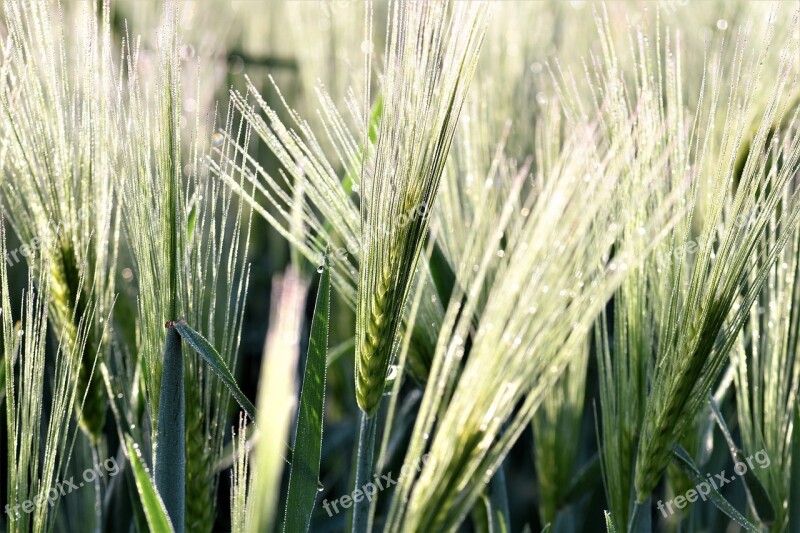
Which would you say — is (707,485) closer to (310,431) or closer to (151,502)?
(310,431)

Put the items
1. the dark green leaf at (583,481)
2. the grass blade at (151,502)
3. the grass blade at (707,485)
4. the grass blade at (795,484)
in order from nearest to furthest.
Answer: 1. the grass blade at (151,502)
2. the grass blade at (707,485)
3. the grass blade at (795,484)
4. the dark green leaf at (583,481)

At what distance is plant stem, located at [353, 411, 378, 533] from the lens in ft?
2.05

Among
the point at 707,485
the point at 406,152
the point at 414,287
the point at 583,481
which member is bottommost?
the point at 583,481

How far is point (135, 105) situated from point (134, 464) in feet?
0.86

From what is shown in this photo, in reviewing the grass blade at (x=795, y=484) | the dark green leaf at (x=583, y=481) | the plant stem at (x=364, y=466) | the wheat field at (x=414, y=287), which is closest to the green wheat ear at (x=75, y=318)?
the wheat field at (x=414, y=287)

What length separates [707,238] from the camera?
24.5 inches

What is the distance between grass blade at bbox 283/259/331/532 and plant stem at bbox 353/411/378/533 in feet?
0.10

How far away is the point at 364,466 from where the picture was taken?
0.63 metres

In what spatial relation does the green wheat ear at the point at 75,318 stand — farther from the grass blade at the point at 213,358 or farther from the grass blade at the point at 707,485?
the grass blade at the point at 707,485

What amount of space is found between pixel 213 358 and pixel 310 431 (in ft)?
0.29

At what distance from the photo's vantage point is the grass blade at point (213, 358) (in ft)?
1.96

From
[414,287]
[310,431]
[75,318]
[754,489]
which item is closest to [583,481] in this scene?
[754,489]

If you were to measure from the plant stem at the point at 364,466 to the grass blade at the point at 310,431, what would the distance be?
3 centimetres

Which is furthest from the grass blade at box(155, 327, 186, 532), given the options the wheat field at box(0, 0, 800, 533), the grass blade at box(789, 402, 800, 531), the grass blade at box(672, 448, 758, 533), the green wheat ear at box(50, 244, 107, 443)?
the grass blade at box(789, 402, 800, 531)
